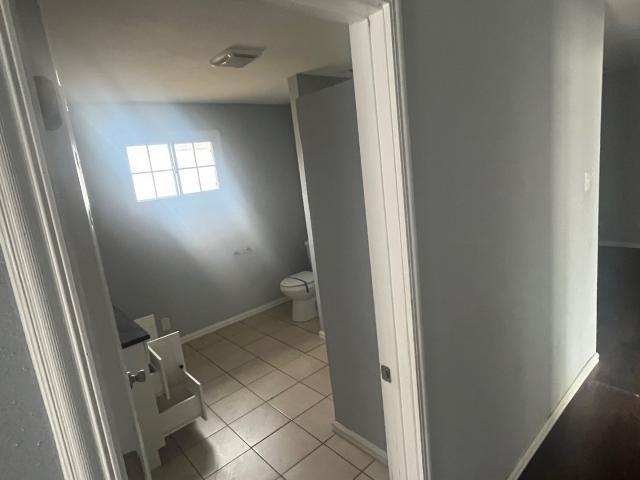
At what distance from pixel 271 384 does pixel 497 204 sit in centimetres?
206

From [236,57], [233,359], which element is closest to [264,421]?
[233,359]

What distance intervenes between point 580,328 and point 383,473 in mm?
1426

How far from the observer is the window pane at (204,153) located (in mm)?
3617

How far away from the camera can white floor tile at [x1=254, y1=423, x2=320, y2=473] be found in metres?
2.05

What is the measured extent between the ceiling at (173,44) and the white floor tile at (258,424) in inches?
84.3

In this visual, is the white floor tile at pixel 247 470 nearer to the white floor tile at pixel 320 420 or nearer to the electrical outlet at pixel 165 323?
the white floor tile at pixel 320 420

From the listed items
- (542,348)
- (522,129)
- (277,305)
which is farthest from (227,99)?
(542,348)

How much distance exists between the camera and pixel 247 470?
6.60 ft

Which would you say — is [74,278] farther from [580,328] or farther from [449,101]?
[580,328]

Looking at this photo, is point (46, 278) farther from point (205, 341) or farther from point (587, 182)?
point (205, 341)

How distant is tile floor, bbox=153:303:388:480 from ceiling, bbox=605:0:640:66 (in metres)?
2.99

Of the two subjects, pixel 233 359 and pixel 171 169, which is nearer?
pixel 233 359

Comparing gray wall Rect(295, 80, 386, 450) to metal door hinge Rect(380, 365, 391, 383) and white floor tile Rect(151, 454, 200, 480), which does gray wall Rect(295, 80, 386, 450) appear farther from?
white floor tile Rect(151, 454, 200, 480)

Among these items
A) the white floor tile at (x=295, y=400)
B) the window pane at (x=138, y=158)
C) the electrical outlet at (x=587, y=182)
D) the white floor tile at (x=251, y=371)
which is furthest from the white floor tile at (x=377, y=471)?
the window pane at (x=138, y=158)
